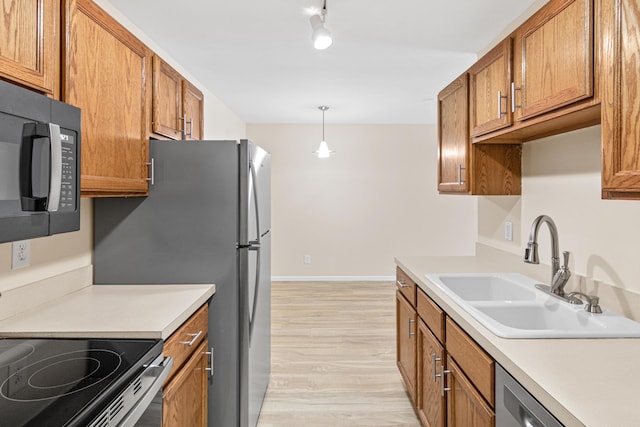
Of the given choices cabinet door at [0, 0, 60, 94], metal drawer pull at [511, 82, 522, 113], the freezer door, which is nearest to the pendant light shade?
the freezer door

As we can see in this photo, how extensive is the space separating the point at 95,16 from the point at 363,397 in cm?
259

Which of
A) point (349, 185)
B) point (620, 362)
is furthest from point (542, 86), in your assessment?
point (349, 185)

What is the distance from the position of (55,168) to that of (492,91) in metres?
2.01

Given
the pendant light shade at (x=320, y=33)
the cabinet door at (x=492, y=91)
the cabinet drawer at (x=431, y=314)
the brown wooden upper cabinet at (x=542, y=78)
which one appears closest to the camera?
the brown wooden upper cabinet at (x=542, y=78)

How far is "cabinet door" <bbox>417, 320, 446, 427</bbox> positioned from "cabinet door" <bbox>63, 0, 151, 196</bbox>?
1.63m

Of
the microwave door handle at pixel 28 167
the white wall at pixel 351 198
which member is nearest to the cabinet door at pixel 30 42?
the microwave door handle at pixel 28 167

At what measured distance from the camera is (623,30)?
46.1 inches

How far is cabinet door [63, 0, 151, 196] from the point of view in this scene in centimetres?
141

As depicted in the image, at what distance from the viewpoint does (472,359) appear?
1.42 m

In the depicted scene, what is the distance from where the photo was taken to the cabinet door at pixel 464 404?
131 cm

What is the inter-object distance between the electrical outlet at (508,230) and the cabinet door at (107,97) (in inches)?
87.3

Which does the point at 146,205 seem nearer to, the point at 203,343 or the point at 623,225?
the point at 203,343

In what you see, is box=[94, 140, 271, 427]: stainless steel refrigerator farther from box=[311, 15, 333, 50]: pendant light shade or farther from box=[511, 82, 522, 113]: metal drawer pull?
box=[511, 82, 522, 113]: metal drawer pull

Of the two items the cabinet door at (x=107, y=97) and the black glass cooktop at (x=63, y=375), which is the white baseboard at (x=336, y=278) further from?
the black glass cooktop at (x=63, y=375)
